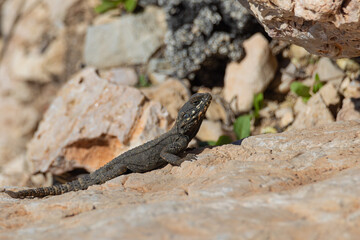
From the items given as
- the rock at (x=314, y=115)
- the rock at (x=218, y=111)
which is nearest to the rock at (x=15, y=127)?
the rock at (x=218, y=111)

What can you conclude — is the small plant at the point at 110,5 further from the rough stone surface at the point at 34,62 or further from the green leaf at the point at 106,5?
the rough stone surface at the point at 34,62

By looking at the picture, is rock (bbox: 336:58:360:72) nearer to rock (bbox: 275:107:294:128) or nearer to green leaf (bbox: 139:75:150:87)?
rock (bbox: 275:107:294:128)

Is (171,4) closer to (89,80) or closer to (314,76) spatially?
(89,80)

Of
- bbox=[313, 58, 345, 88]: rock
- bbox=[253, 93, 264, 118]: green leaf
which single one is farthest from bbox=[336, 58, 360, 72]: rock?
bbox=[253, 93, 264, 118]: green leaf

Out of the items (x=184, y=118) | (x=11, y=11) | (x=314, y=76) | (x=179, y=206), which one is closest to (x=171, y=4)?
(x=314, y=76)

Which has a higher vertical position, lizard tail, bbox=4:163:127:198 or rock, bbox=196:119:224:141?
lizard tail, bbox=4:163:127:198

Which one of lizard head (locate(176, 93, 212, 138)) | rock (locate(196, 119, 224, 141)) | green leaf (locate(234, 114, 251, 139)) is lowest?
rock (locate(196, 119, 224, 141))
